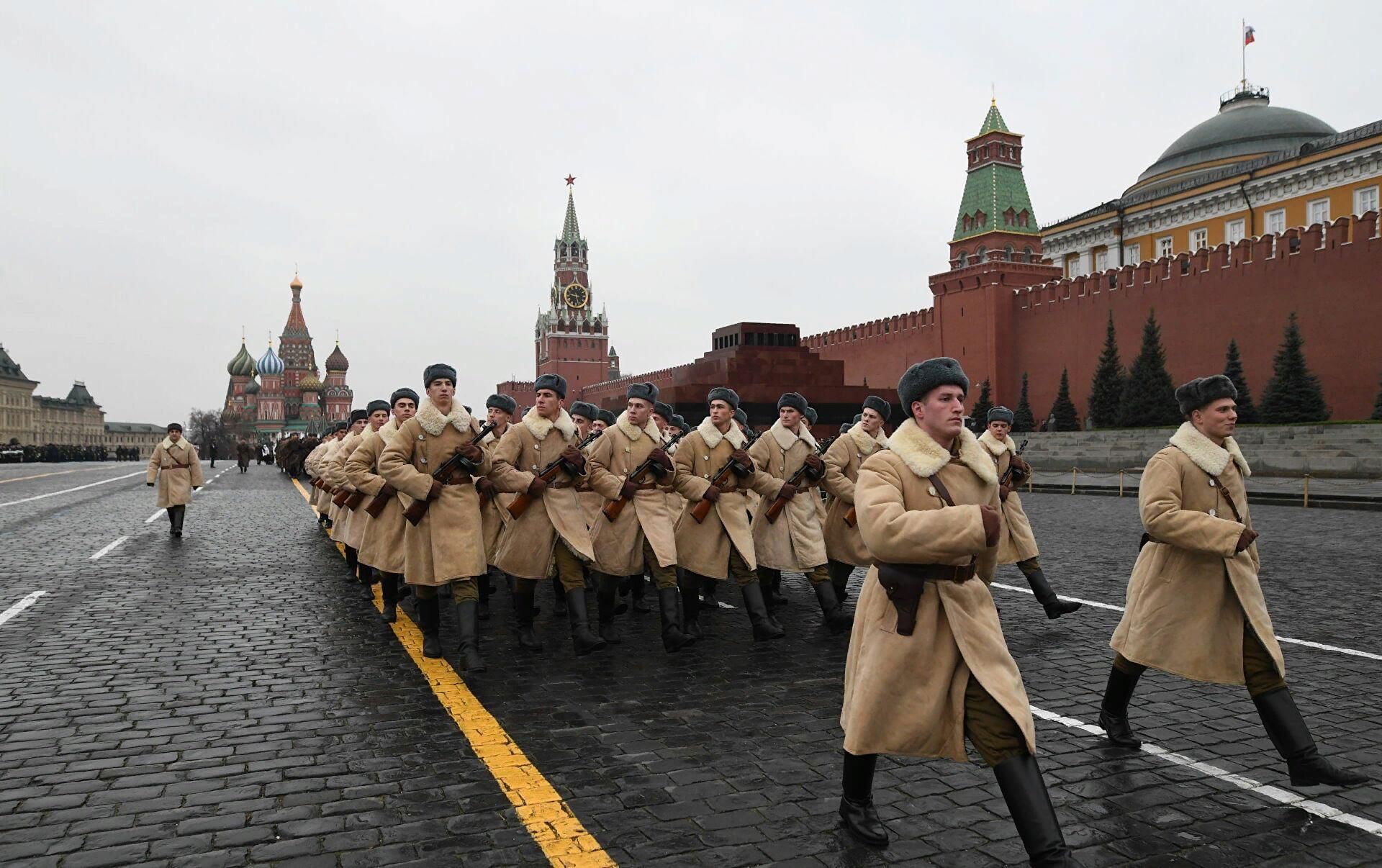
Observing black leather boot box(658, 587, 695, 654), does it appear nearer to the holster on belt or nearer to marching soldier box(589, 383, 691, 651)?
marching soldier box(589, 383, 691, 651)

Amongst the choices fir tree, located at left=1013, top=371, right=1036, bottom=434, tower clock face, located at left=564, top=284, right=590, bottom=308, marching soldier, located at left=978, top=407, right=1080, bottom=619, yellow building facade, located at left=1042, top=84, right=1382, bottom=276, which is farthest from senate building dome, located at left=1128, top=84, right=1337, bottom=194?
tower clock face, located at left=564, top=284, right=590, bottom=308

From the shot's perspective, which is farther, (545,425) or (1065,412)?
(1065,412)

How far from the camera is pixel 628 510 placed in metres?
6.79

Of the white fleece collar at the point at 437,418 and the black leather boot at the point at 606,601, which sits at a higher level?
the white fleece collar at the point at 437,418

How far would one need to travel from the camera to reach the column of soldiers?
119 inches

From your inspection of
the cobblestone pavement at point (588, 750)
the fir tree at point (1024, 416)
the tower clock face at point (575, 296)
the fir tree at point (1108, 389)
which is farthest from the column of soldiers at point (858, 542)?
A: the tower clock face at point (575, 296)

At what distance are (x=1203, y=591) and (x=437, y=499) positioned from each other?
14.7 ft

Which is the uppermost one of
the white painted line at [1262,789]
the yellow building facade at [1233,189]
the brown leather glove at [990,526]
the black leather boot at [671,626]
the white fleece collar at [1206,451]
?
the yellow building facade at [1233,189]

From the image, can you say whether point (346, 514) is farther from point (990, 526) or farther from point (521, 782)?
point (990, 526)

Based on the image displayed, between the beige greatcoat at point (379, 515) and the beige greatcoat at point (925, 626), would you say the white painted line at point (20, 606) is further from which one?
the beige greatcoat at point (925, 626)

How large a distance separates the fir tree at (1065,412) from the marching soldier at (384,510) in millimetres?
32367

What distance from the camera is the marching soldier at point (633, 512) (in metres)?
6.58

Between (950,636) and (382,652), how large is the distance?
14.5ft

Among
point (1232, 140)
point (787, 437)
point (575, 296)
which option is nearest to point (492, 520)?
point (787, 437)
